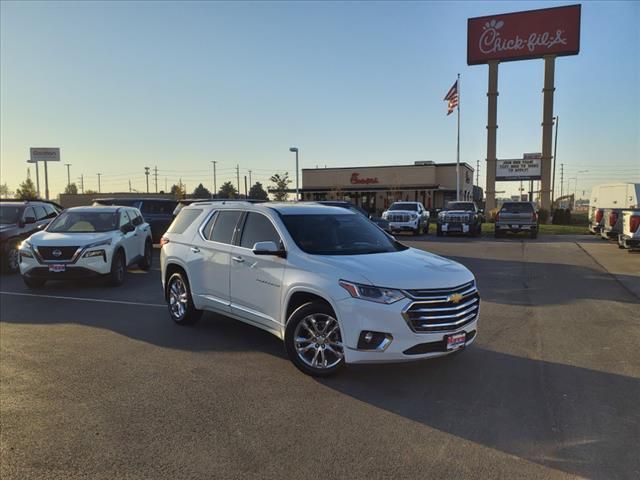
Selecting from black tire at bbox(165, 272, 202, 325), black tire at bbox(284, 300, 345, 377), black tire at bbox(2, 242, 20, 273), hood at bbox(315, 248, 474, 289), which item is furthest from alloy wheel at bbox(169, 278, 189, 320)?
black tire at bbox(2, 242, 20, 273)

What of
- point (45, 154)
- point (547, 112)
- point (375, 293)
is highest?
point (45, 154)

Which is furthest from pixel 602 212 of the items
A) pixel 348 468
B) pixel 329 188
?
pixel 329 188

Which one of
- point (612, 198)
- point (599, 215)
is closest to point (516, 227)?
point (599, 215)

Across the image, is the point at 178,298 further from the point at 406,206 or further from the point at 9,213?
the point at 406,206

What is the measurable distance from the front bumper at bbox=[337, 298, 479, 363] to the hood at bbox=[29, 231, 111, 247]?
7481 mm

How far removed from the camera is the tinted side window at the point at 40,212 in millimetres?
14655

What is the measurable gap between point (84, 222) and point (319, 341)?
8.46 m

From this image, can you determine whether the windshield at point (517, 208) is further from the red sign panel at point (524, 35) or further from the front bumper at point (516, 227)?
the red sign panel at point (524, 35)

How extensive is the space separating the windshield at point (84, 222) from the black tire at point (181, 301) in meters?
4.59

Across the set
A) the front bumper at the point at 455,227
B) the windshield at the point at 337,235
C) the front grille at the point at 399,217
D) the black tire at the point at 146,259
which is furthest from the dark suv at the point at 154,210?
the windshield at the point at 337,235

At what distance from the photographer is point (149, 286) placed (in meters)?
11.0

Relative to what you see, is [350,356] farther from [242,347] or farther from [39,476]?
[39,476]

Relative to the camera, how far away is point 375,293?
4.65 m

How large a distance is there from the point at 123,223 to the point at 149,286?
1.93 meters
